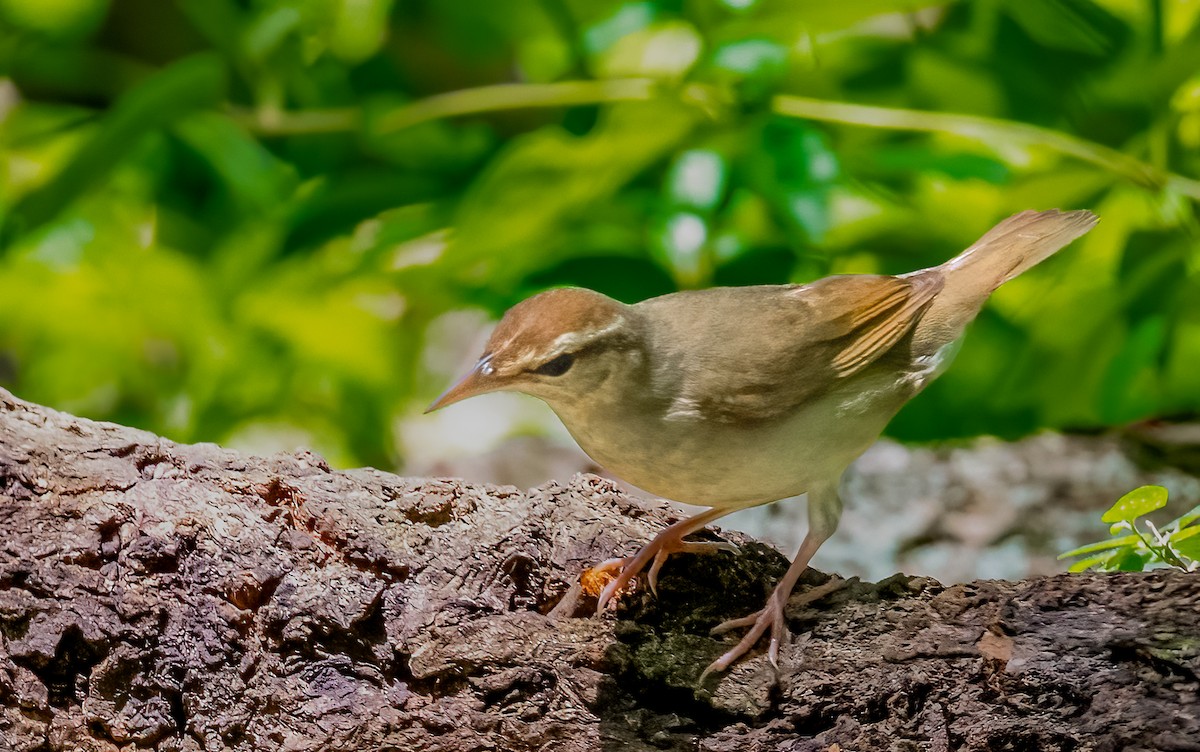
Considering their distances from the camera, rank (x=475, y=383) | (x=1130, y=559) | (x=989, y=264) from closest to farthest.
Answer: (x=475, y=383), (x=1130, y=559), (x=989, y=264)

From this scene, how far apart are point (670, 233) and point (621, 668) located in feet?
7.82

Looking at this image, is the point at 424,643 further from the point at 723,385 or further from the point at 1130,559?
the point at 1130,559

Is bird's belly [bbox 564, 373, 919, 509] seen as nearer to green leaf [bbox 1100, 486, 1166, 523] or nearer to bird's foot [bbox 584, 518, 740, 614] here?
bird's foot [bbox 584, 518, 740, 614]

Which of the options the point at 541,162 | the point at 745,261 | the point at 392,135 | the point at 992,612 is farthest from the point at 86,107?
the point at 992,612

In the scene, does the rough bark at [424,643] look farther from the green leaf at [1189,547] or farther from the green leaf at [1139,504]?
the green leaf at [1189,547]

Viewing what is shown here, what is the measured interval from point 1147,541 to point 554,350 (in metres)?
1.39

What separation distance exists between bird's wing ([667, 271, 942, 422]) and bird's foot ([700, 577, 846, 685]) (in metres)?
0.40

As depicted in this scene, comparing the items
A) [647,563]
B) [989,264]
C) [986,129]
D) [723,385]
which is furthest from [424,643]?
[986,129]

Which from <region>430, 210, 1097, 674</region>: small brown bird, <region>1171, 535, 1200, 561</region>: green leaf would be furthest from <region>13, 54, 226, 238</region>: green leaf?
<region>1171, 535, 1200, 561</region>: green leaf

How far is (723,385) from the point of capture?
97.5 inches

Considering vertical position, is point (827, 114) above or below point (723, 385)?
above

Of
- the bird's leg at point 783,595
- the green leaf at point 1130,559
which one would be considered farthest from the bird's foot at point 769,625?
the green leaf at point 1130,559

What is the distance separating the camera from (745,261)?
4.32 metres

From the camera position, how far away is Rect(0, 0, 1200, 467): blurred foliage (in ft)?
12.9
